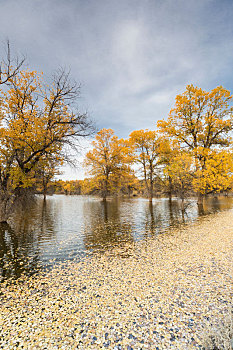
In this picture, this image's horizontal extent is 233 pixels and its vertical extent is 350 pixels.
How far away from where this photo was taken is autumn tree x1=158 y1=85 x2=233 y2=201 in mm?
18203

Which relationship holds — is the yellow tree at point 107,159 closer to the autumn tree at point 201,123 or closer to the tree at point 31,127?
the autumn tree at point 201,123

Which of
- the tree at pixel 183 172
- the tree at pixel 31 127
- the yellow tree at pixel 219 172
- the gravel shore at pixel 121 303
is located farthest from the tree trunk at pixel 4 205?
the yellow tree at pixel 219 172

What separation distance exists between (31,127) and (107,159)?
20632 mm

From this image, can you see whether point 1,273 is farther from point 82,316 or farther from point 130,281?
point 130,281

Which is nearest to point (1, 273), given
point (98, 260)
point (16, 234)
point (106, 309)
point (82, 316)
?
point (98, 260)

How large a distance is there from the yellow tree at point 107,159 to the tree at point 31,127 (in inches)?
716

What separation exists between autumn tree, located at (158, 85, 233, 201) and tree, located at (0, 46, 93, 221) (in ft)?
44.7

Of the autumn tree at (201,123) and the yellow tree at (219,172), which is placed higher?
the autumn tree at (201,123)

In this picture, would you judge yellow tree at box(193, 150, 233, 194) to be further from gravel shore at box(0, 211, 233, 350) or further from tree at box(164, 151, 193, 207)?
gravel shore at box(0, 211, 233, 350)

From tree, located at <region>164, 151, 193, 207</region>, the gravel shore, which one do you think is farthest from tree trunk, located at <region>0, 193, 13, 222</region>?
tree, located at <region>164, 151, 193, 207</region>

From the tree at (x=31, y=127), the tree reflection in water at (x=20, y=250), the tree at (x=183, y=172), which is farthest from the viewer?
the tree at (x=183, y=172)

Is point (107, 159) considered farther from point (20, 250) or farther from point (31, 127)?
point (20, 250)

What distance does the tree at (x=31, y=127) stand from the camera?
34.3ft

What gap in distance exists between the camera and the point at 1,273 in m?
5.02
